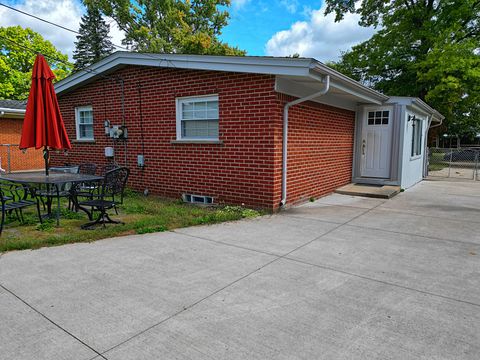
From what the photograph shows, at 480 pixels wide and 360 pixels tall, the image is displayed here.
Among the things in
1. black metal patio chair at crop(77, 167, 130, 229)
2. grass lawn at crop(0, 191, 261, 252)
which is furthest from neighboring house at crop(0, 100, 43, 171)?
black metal patio chair at crop(77, 167, 130, 229)

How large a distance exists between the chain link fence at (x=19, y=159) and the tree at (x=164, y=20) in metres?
15.8

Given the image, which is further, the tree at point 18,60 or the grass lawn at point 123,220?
the tree at point 18,60

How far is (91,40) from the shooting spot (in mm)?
33438

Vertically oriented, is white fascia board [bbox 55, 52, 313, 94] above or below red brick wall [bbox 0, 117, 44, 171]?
above

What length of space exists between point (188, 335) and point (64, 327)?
0.98 m

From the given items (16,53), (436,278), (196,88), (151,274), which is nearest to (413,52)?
(196,88)

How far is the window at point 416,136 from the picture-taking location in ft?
37.1

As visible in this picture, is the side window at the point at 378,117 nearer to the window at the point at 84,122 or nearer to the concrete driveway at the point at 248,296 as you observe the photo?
the concrete driveway at the point at 248,296

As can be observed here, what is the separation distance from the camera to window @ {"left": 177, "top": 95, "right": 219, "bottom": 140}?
737cm

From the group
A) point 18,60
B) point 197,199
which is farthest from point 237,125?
point 18,60

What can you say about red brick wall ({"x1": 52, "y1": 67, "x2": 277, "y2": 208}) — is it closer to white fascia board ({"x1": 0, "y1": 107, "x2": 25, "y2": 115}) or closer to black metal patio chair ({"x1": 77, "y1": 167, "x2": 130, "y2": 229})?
black metal patio chair ({"x1": 77, "y1": 167, "x2": 130, "y2": 229})

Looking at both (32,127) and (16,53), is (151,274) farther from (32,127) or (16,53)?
(16,53)

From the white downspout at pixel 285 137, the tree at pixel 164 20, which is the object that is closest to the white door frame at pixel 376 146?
the white downspout at pixel 285 137

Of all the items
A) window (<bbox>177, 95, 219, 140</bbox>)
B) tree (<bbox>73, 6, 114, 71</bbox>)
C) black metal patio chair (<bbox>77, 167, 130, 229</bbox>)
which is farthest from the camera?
tree (<bbox>73, 6, 114, 71</bbox>)
